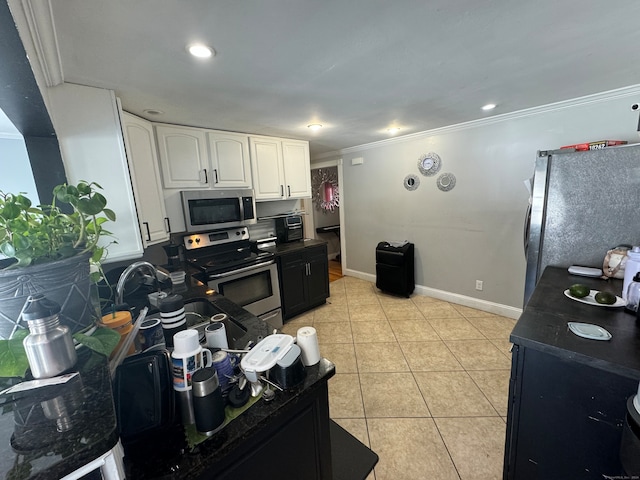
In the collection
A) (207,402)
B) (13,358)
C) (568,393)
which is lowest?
(568,393)

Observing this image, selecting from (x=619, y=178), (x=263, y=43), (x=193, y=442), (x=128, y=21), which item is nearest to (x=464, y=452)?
(x=193, y=442)

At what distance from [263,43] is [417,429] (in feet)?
7.94

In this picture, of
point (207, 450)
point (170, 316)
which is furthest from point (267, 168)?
point (207, 450)

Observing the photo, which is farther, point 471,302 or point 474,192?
point 471,302

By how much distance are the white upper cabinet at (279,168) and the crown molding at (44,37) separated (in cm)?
173

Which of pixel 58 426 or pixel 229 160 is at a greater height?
pixel 229 160

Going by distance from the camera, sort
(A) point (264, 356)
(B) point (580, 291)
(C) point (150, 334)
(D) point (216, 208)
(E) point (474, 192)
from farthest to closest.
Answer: (E) point (474, 192) < (D) point (216, 208) < (B) point (580, 291) < (C) point (150, 334) < (A) point (264, 356)

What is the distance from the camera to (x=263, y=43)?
47.4 inches

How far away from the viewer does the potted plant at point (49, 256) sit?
65 cm

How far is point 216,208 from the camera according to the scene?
2660mm

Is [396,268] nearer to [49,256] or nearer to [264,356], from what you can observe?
[264,356]

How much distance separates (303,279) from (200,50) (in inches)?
97.9

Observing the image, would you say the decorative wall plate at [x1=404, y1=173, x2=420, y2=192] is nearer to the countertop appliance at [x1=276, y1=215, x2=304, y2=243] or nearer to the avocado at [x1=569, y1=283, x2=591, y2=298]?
the countertop appliance at [x1=276, y1=215, x2=304, y2=243]

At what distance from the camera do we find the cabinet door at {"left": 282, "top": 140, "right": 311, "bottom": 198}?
326 centimetres
